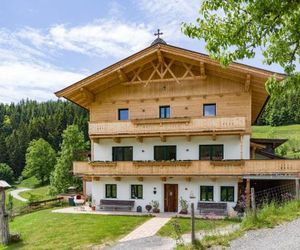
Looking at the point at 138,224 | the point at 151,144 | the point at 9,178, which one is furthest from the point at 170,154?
the point at 9,178

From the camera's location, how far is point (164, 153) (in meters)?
26.6

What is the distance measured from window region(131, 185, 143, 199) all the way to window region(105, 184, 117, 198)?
1.37 meters

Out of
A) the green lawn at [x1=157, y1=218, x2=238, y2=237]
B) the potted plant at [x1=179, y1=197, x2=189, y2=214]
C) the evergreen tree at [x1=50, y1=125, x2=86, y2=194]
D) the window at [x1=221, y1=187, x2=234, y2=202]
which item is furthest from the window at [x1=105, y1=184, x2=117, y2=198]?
the evergreen tree at [x1=50, y1=125, x2=86, y2=194]

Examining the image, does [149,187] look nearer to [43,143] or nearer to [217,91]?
[217,91]

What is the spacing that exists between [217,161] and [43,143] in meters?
56.5

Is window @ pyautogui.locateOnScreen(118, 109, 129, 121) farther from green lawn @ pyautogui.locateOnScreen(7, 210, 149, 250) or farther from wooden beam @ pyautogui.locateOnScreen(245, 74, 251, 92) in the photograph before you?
wooden beam @ pyautogui.locateOnScreen(245, 74, 251, 92)

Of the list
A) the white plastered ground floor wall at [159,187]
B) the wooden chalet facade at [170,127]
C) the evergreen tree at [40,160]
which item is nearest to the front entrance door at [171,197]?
the wooden chalet facade at [170,127]

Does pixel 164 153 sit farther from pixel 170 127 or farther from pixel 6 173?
pixel 6 173

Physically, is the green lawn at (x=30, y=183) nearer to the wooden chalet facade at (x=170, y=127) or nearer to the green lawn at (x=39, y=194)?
the green lawn at (x=39, y=194)

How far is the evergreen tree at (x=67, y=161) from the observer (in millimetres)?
46688

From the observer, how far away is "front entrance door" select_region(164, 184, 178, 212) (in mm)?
26122

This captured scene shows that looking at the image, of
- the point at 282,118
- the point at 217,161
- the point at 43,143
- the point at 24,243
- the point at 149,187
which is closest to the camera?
the point at 24,243

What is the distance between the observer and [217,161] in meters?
24.1

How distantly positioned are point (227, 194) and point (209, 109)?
5681 mm
